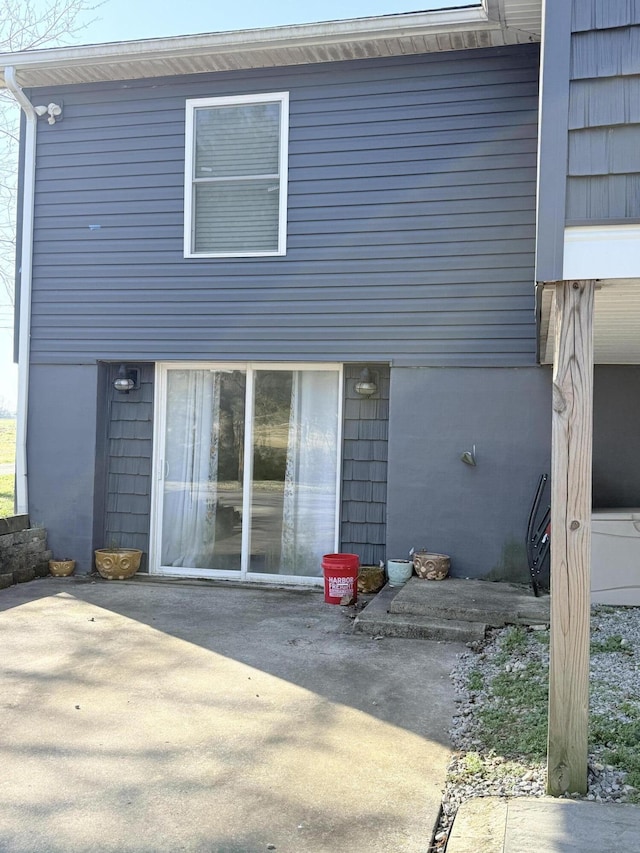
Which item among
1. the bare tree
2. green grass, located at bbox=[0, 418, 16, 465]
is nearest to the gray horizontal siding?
the bare tree

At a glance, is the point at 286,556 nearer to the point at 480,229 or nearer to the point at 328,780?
the point at 480,229

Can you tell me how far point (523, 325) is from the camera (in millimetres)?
6016

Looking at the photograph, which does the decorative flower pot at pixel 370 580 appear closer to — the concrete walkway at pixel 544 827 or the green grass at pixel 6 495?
the concrete walkway at pixel 544 827

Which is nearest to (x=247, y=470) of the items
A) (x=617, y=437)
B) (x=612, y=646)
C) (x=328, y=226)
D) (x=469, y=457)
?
(x=469, y=457)

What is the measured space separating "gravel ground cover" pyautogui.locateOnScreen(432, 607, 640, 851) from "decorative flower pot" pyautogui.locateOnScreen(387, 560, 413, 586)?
1.21 m

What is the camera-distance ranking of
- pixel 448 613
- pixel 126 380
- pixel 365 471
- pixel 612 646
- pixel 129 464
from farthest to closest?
pixel 129 464 < pixel 126 380 < pixel 365 471 < pixel 448 613 < pixel 612 646

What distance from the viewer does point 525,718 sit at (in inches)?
137

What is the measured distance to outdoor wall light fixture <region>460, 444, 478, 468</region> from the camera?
6.05 meters

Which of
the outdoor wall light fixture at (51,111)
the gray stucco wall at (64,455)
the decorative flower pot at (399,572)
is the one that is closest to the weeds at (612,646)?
the decorative flower pot at (399,572)

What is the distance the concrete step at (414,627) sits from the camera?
16.1ft

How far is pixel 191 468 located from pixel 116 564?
3.53ft

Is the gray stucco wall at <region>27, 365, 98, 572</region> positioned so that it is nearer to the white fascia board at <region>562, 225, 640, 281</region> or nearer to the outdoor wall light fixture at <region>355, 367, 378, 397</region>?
the outdoor wall light fixture at <region>355, 367, 378, 397</region>

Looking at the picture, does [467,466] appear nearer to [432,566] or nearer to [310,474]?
[432,566]

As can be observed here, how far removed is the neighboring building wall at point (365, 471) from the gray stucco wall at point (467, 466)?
0.21 meters
